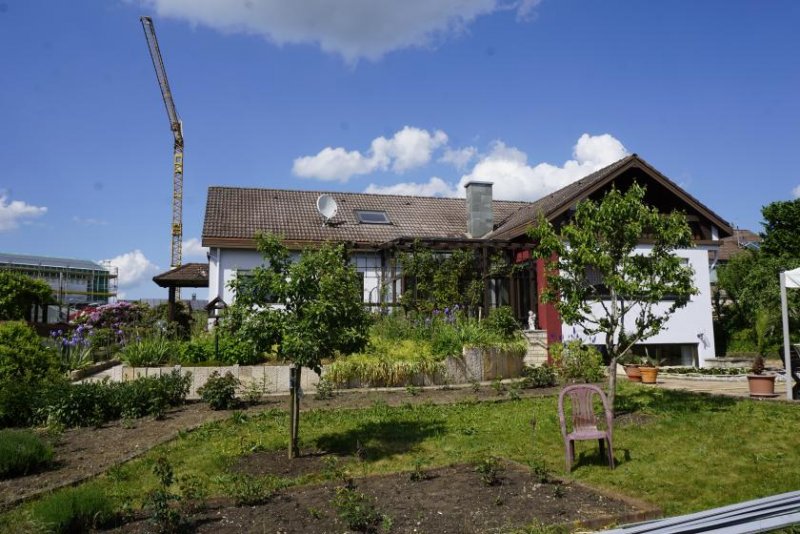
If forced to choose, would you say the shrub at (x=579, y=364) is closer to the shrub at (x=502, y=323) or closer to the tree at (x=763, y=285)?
the shrub at (x=502, y=323)

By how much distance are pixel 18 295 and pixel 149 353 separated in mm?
14626

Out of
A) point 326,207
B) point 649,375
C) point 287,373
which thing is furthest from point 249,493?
point 326,207

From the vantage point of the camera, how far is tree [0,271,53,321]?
2336 centimetres

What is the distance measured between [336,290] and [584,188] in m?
12.8

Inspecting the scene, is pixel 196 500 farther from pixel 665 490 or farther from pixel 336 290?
pixel 665 490

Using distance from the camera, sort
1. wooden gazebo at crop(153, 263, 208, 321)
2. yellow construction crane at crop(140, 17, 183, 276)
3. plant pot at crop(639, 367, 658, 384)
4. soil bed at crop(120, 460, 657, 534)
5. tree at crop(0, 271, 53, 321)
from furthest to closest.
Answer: yellow construction crane at crop(140, 17, 183, 276)
tree at crop(0, 271, 53, 321)
wooden gazebo at crop(153, 263, 208, 321)
plant pot at crop(639, 367, 658, 384)
soil bed at crop(120, 460, 657, 534)

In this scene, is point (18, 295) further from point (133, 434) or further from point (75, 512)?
point (75, 512)

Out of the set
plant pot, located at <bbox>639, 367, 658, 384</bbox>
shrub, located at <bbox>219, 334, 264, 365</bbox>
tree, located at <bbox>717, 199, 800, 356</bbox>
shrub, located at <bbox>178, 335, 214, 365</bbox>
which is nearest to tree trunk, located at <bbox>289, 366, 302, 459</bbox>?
shrub, located at <bbox>219, 334, 264, 365</bbox>

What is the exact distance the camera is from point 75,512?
4840mm

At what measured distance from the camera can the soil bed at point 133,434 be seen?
6.74m

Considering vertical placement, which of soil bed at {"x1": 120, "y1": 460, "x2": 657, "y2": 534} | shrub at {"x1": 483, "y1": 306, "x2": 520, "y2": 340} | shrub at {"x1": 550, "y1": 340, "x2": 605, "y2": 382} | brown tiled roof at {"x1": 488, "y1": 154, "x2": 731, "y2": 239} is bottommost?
soil bed at {"x1": 120, "y1": 460, "x2": 657, "y2": 534}

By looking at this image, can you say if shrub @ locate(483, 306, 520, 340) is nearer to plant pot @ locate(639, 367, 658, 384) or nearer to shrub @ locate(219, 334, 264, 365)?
plant pot @ locate(639, 367, 658, 384)

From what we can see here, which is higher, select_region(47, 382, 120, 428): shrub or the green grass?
select_region(47, 382, 120, 428): shrub

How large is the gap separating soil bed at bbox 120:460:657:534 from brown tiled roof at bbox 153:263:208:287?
53.9ft
